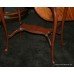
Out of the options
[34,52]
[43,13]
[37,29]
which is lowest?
[34,52]

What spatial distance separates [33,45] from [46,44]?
→ 0.50 feet

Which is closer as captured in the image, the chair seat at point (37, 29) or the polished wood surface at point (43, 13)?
the chair seat at point (37, 29)

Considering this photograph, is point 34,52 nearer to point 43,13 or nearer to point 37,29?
point 37,29

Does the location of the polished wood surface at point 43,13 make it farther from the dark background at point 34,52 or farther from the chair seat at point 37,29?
the dark background at point 34,52

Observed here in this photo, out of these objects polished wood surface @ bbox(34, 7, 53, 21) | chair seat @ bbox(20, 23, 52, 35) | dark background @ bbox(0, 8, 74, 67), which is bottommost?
dark background @ bbox(0, 8, 74, 67)

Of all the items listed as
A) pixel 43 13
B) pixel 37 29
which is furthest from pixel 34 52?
pixel 43 13

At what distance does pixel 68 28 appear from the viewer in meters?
2.22

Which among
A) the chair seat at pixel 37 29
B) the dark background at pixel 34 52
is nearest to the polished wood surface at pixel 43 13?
the chair seat at pixel 37 29

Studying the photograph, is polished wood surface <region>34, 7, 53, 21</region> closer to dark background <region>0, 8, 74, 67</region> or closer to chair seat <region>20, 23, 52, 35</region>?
chair seat <region>20, 23, 52, 35</region>

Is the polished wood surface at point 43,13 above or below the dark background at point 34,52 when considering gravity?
above

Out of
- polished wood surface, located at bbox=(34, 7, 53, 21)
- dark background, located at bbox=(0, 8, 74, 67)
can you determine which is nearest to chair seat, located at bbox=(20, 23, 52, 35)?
polished wood surface, located at bbox=(34, 7, 53, 21)

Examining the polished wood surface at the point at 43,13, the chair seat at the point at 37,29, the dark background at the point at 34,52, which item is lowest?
the dark background at the point at 34,52
